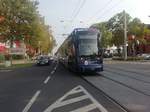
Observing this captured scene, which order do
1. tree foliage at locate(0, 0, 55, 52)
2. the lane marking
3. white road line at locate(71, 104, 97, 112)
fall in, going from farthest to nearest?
tree foliage at locate(0, 0, 55, 52) < the lane marking < white road line at locate(71, 104, 97, 112)

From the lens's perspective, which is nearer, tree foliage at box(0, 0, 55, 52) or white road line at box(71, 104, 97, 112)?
white road line at box(71, 104, 97, 112)

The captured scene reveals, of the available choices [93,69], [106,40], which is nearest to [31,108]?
[93,69]

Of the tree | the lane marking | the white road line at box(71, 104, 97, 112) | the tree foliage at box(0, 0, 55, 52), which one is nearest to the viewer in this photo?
the white road line at box(71, 104, 97, 112)

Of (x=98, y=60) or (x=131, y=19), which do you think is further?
(x=131, y=19)

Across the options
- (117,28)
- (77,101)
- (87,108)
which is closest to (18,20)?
(117,28)

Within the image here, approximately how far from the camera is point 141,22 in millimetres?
110750

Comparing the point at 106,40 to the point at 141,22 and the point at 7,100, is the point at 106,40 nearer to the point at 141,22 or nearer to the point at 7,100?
the point at 141,22

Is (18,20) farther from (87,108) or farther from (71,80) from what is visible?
(87,108)

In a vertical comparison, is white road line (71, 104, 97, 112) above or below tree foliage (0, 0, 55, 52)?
below

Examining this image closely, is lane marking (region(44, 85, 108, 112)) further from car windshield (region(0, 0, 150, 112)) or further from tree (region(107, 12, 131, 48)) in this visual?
tree (region(107, 12, 131, 48))

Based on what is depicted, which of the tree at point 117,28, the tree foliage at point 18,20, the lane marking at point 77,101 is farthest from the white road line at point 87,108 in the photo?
the tree at point 117,28

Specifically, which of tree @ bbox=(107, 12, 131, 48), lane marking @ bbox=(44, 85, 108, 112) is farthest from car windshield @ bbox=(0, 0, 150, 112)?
tree @ bbox=(107, 12, 131, 48)

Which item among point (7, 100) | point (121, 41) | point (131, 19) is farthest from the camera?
point (131, 19)

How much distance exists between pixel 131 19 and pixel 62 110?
4079 inches
